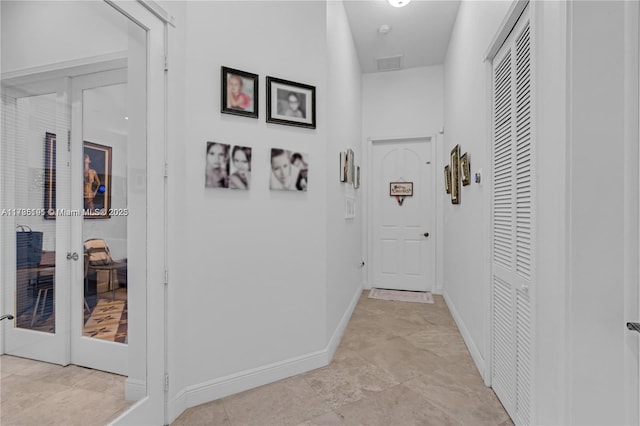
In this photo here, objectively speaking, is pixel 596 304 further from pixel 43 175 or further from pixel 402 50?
pixel 402 50

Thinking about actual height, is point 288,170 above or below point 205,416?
above

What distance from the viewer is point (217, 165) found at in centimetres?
202

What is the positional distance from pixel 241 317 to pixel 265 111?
140 cm

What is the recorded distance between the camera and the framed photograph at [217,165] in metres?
1.99

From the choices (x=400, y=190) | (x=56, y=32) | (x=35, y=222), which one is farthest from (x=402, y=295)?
(x=56, y=32)

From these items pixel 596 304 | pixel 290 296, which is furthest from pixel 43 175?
pixel 596 304

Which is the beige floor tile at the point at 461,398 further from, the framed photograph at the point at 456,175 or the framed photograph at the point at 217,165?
the framed photograph at the point at 217,165

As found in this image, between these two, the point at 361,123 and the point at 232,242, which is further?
the point at 361,123

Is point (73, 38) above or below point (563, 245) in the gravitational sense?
above

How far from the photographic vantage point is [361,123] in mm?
4703

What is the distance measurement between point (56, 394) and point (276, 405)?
1.13m

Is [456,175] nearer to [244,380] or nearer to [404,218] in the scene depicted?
[404,218]

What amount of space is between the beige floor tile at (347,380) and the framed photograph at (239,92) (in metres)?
1.88

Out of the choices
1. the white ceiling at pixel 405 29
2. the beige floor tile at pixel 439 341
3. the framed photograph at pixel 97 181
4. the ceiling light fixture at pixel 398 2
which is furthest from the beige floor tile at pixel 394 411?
the white ceiling at pixel 405 29
